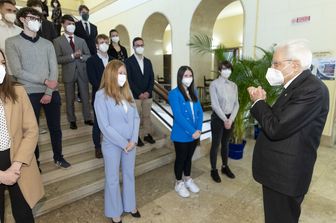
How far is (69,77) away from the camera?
317 centimetres

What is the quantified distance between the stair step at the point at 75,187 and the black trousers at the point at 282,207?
199cm

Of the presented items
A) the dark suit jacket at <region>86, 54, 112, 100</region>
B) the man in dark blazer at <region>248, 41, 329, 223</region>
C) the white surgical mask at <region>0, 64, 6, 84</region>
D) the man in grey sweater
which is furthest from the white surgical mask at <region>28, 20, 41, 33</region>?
the man in dark blazer at <region>248, 41, 329, 223</region>

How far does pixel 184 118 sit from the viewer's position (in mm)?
2494

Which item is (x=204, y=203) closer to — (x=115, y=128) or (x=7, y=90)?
(x=115, y=128)

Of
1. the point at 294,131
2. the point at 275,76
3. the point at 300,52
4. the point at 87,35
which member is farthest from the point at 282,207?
the point at 87,35

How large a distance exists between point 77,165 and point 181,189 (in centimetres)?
136

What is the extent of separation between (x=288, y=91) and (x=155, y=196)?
6.45 feet

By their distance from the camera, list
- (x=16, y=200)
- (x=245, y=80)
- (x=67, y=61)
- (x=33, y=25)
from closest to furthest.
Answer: (x=16, y=200) < (x=33, y=25) < (x=67, y=61) < (x=245, y=80)

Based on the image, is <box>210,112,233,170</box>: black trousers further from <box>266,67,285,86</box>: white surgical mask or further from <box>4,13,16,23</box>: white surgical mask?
<box>4,13,16,23</box>: white surgical mask

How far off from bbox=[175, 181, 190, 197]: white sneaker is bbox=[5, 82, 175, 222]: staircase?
0.69m

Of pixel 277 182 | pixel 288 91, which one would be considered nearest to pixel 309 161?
pixel 277 182

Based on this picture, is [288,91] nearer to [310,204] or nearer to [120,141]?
[120,141]

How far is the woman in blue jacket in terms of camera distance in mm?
2510

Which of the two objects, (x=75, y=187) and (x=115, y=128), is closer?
(x=115, y=128)
